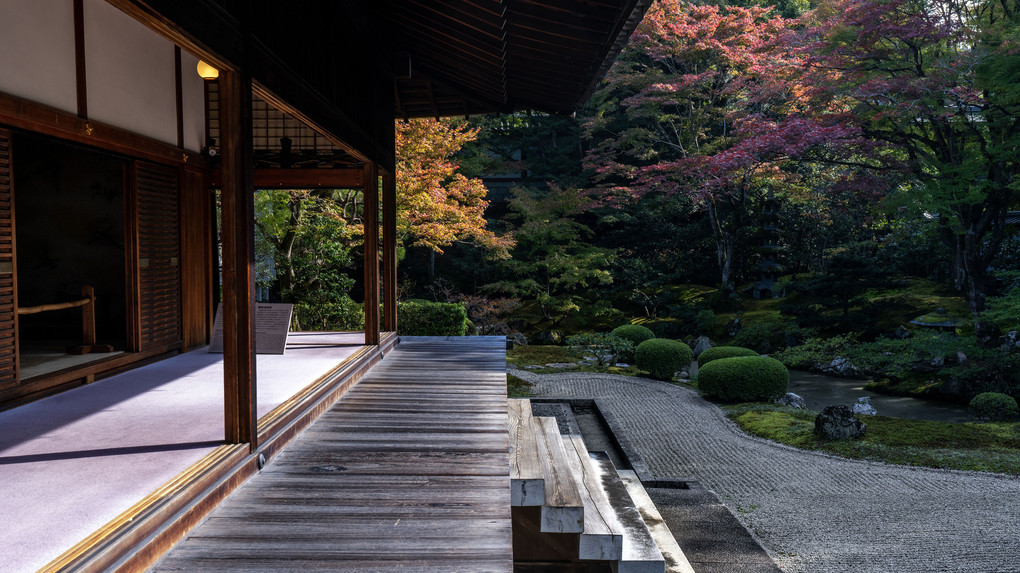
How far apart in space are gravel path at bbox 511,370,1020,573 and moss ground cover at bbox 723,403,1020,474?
25 centimetres

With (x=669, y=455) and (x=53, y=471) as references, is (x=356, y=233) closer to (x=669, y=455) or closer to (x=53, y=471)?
(x=669, y=455)

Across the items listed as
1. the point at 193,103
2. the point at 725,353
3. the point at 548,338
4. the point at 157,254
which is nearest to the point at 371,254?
the point at 157,254

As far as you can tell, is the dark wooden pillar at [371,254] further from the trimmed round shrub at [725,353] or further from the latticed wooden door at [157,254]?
the trimmed round shrub at [725,353]

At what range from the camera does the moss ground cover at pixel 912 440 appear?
6812 mm

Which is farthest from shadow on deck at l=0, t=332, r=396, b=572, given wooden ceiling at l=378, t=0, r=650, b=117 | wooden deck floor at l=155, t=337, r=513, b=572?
wooden ceiling at l=378, t=0, r=650, b=117

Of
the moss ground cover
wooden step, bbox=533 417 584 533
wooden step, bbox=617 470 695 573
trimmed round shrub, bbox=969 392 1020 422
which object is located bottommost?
the moss ground cover

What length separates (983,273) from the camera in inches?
417

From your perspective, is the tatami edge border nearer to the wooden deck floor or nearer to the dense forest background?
the wooden deck floor

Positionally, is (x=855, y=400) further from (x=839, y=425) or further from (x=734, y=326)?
(x=734, y=326)

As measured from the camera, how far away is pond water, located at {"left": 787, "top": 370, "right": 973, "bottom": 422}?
9234mm

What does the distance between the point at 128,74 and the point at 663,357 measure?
9.34 metres

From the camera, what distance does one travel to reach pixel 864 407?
9.47 m

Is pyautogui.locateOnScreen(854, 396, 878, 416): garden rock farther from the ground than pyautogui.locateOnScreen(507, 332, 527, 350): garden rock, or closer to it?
closer to it

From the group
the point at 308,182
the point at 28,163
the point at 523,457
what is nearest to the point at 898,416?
the point at 523,457
